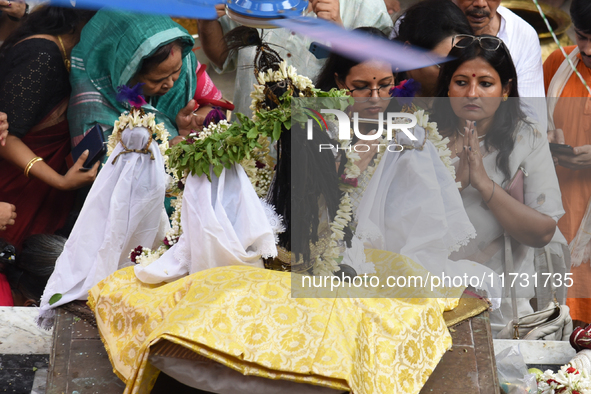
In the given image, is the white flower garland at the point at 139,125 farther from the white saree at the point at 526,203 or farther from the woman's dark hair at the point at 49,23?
the white saree at the point at 526,203

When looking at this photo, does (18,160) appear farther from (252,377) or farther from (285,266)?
(252,377)

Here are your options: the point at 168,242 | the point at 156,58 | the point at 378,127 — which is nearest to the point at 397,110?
the point at 378,127

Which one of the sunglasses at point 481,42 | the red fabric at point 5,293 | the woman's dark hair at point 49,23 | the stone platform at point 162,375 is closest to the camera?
the stone platform at point 162,375

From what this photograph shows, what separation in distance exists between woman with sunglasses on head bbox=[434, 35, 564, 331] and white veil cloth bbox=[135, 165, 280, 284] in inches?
41.2

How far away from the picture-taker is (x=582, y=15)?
13.3ft

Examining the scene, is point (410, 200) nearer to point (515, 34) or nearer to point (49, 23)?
point (515, 34)

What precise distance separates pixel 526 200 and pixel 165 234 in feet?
5.99

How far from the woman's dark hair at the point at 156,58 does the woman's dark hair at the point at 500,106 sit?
152cm

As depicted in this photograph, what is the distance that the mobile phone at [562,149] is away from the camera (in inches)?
160

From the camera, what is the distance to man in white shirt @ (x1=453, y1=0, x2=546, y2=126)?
4105 millimetres

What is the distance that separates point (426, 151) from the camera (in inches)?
126

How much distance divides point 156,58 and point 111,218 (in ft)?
4.20

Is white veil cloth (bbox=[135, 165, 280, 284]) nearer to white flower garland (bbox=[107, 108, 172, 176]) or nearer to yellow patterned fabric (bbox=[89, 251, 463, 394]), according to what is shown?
yellow patterned fabric (bbox=[89, 251, 463, 394])

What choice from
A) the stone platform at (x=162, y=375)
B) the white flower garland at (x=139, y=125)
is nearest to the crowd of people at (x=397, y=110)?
the white flower garland at (x=139, y=125)
